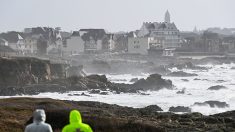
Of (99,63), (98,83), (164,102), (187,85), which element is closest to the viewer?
(164,102)

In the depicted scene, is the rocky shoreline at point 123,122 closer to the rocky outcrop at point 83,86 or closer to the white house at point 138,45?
the rocky outcrop at point 83,86

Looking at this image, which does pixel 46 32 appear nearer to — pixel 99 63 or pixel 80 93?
pixel 99 63

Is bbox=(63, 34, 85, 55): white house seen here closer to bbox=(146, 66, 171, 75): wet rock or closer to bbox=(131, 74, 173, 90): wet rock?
bbox=(146, 66, 171, 75): wet rock

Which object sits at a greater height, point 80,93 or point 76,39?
point 76,39

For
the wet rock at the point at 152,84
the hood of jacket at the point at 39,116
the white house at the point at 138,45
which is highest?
the white house at the point at 138,45

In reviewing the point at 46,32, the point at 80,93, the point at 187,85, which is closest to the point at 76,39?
the point at 46,32

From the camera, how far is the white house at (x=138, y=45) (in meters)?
139

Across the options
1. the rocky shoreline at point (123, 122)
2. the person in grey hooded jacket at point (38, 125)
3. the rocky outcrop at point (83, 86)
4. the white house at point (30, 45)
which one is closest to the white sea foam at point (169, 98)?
the rocky outcrop at point (83, 86)

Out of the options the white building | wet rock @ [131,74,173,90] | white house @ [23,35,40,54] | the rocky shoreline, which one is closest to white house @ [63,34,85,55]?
white house @ [23,35,40,54]

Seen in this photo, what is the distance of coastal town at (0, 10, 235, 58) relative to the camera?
13512cm

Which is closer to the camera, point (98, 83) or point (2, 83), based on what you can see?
point (2, 83)

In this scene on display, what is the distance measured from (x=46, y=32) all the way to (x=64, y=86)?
314 feet

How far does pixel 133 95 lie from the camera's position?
56531 mm

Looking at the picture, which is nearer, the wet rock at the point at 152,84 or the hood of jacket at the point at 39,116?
the hood of jacket at the point at 39,116
